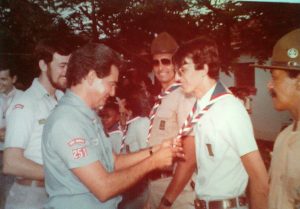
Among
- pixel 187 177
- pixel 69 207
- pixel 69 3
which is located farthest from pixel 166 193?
pixel 69 3

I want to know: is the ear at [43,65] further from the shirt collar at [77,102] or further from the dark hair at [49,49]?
the shirt collar at [77,102]

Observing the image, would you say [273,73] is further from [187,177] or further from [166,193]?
[166,193]

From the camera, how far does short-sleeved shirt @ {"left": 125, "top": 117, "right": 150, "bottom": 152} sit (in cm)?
190

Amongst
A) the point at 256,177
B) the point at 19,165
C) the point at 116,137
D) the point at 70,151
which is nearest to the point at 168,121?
the point at 116,137

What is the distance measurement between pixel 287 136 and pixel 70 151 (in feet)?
3.21

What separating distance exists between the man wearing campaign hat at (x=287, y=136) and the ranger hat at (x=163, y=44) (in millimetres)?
525

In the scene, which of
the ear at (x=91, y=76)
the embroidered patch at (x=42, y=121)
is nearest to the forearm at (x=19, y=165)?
the embroidered patch at (x=42, y=121)

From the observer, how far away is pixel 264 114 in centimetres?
175

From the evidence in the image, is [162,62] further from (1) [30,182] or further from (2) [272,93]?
(1) [30,182]

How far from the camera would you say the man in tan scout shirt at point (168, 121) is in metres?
1.77

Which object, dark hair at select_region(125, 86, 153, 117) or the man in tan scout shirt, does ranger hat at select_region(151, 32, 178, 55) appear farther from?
dark hair at select_region(125, 86, 153, 117)

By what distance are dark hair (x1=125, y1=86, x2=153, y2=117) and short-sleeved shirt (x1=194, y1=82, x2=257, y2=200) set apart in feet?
1.21

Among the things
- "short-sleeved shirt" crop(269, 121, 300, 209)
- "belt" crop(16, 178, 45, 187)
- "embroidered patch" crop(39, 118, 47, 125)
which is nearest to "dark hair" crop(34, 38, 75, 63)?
"embroidered patch" crop(39, 118, 47, 125)

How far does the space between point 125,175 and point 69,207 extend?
0.27m
